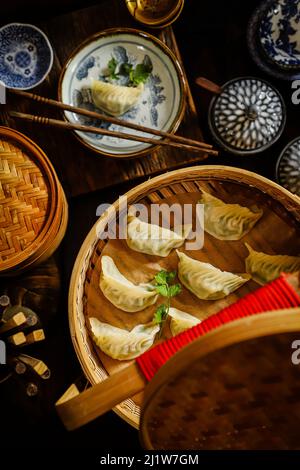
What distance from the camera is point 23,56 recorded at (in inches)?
91.8

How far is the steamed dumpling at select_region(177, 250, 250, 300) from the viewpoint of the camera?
209 centimetres

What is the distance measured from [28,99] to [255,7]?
1.13 m

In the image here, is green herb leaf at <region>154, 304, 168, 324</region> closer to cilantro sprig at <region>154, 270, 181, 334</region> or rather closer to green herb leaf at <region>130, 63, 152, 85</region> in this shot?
cilantro sprig at <region>154, 270, 181, 334</region>

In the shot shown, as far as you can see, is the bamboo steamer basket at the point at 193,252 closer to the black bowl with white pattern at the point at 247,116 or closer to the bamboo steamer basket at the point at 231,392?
the black bowl with white pattern at the point at 247,116

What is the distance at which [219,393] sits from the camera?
1.46 m

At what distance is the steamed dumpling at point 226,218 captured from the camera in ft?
7.06

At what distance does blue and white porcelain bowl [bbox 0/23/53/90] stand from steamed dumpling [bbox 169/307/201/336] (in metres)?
1.17

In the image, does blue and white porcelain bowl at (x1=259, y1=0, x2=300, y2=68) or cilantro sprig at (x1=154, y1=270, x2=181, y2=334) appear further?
blue and white porcelain bowl at (x1=259, y1=0, x2=300, y2=68)

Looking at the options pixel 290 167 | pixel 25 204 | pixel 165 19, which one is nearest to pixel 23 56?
pixel 165 19

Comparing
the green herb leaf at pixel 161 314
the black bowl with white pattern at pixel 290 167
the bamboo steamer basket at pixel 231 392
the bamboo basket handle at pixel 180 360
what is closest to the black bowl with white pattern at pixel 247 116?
the black bowl with white pattern at pixel 290 167

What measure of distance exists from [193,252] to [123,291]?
34 centimetres

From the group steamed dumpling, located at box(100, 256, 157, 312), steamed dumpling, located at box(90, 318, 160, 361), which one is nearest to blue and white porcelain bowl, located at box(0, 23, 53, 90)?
steamed dumpling, located at box(100, 256, 157, 312)

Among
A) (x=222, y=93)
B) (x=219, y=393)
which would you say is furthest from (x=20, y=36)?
(x=219, y=393)

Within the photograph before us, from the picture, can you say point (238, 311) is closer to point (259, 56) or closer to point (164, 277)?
point (164, 277)
